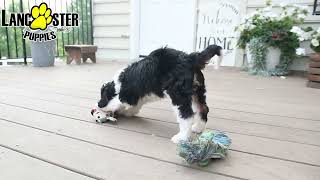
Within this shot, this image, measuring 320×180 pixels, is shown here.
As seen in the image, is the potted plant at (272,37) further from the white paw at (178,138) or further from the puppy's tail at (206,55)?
the white paw at (178,138)

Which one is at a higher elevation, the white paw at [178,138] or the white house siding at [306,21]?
the white house siding at [306,21]

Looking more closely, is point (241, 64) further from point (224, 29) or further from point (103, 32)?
point (103, 32)

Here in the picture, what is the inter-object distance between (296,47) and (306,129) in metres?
2.18

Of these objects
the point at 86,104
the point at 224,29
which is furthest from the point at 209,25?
the point at 86,104

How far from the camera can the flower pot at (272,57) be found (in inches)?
135

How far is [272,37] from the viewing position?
3363 mm

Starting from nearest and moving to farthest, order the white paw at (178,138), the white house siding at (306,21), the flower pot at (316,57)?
1. the white paw at (178,138)
2. the flower pot at (316,57)
3. the white house siding at (306,21)

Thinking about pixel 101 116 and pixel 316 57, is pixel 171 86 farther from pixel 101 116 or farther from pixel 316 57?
pixel 316 57

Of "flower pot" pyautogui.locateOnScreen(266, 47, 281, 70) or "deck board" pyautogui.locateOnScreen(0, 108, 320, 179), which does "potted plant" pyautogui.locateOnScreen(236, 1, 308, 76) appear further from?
"deck board" pyautogui.locateOnScreen(0, 108, 320, 179)

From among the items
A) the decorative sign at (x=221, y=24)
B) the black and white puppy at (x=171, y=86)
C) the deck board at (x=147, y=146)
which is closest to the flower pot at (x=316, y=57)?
the decorative sign at (x=221, y=24)

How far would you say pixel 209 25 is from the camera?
4.27 meters

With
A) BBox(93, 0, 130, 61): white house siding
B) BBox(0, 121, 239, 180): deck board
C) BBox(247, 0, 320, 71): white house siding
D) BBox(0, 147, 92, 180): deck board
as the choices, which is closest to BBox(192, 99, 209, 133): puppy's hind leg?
BBox(0, 121, 239, 180): deck board

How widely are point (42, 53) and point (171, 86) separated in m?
3.37

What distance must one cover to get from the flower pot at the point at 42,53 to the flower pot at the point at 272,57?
288cm
